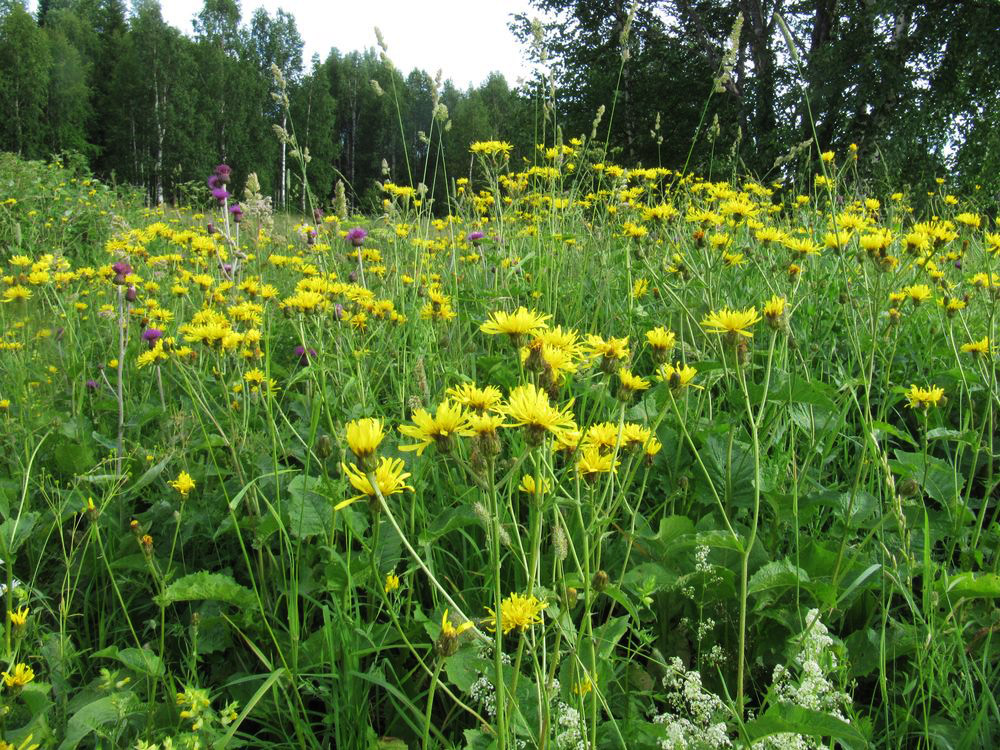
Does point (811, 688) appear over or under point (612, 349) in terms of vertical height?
under

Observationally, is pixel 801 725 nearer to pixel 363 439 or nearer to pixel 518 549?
pixel 518 549

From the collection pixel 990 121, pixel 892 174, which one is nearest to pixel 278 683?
pixel 892 174

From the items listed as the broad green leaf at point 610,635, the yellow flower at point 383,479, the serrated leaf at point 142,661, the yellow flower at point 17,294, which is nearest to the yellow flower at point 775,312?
the broad green leaf at point 610,635

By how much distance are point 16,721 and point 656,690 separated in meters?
1.00

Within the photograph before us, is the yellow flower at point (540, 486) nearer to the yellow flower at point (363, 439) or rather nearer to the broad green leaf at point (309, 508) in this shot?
the yellow flower at point (363, 439)

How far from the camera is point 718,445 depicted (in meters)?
1.40

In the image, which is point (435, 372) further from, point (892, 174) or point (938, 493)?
point (892, 174)

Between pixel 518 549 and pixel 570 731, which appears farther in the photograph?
pixel 518 549

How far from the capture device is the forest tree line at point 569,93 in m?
8.23

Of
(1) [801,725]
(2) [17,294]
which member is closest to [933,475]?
(1) [801,725]

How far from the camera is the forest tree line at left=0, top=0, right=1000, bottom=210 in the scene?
8.23 metres

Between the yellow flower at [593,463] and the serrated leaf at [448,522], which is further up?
the yellow flower at [593,463]

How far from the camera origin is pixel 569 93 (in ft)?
49.2

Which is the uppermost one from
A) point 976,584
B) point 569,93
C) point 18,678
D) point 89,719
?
point 569,93
